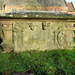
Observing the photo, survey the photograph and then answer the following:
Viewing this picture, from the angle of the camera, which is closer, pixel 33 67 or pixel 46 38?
pixel 33 67

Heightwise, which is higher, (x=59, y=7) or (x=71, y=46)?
(x=59, y=7)

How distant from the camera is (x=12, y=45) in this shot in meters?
3.26

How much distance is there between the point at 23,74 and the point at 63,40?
6.70ft

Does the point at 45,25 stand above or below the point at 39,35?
above

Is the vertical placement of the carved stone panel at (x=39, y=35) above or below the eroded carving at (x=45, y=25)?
below

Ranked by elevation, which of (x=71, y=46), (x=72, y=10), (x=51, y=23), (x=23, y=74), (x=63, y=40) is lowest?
(x=23, y=74)

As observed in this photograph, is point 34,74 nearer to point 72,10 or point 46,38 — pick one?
point 46,38

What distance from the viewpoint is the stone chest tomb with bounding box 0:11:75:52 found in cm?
312

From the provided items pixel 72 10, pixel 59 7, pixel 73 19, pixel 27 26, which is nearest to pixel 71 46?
pixel 73 19

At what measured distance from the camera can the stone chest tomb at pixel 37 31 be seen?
3115 mm

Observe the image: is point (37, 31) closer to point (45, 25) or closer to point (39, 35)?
point (39, 35)

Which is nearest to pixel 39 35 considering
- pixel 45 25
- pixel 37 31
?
pixel 37 31

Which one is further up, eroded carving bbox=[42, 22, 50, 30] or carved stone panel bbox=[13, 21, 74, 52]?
eroded carving bbox=[42, 22, 50, 30]

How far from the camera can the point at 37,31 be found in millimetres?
3301
